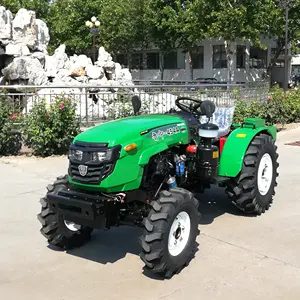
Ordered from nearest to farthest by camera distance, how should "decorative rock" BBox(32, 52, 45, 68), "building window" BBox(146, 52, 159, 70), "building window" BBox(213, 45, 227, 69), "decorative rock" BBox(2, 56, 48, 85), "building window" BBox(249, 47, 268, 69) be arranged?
1. "decorative rock" BBox(2, 56, 48, 85)
2. "decorative rock" BBox(32, 52, 45, 68)
3. "building window" BBox(213, 45, 227, 69)
4. "building window" BBox(249, 47, 268, 69)
5. "building window" BBox(146, 52, 159, 70)

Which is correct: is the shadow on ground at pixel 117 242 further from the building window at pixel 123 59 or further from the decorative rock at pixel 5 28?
the building window at pixel 123 59

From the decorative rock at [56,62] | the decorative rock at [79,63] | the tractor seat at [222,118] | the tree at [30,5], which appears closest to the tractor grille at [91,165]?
the tractor seat at [222,118]

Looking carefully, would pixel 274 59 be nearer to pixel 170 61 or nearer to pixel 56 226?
pixel 170 61

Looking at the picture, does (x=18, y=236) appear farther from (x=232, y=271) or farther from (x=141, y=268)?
(x=232, y=271)

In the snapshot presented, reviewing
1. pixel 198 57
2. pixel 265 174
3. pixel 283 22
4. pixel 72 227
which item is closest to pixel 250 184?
pixel 265 174

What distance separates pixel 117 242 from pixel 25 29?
1669cm

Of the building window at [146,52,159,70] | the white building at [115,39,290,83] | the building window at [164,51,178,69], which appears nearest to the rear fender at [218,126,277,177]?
the white building at [115,39,290,83]

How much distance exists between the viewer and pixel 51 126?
9594 millimetres

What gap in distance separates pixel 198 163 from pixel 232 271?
4.24 ft

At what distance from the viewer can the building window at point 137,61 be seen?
48094mm

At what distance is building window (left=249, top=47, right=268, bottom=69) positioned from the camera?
41656mm

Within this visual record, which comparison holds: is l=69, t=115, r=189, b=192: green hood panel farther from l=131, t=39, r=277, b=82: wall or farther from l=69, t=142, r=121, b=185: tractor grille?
l=131, t=39, r=277, b=82: wall

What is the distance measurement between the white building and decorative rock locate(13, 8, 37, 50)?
21232 millimetres

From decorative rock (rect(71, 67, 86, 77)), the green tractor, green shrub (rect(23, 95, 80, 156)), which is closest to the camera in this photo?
the green tractor
